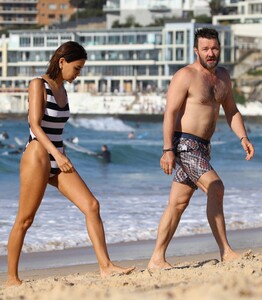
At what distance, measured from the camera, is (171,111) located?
711 centimetres

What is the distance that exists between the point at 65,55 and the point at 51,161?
624 mm

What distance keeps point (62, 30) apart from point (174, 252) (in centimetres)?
10060

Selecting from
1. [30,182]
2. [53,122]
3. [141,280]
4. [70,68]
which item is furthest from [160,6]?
[141,280]

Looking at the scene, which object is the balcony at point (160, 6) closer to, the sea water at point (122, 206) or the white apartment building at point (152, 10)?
A: the white apartment building at point (152, 10)

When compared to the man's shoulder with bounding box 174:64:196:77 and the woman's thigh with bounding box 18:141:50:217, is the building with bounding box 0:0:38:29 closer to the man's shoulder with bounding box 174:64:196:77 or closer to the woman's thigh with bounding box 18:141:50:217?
the man's shoulder with bounding box 174:64:196:77

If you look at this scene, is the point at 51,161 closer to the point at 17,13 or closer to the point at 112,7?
the point at 112,7

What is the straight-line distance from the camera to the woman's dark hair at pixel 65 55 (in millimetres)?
6703

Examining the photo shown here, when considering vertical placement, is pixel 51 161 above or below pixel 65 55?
below

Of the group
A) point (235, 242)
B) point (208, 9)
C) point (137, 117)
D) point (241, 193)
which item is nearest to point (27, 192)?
point (235, 242)

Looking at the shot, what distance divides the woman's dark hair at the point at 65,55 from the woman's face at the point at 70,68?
0.7 inches

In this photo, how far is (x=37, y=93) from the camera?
21.6ft

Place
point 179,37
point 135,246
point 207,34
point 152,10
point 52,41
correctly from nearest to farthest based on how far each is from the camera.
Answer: point 207,34 → point 135,246 → point 179,37 → point 52,41 → point 152,10

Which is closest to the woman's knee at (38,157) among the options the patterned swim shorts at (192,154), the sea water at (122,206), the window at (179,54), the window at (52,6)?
the sea water at (122,206)

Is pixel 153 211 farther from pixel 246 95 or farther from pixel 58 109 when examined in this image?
pixel 246 95
